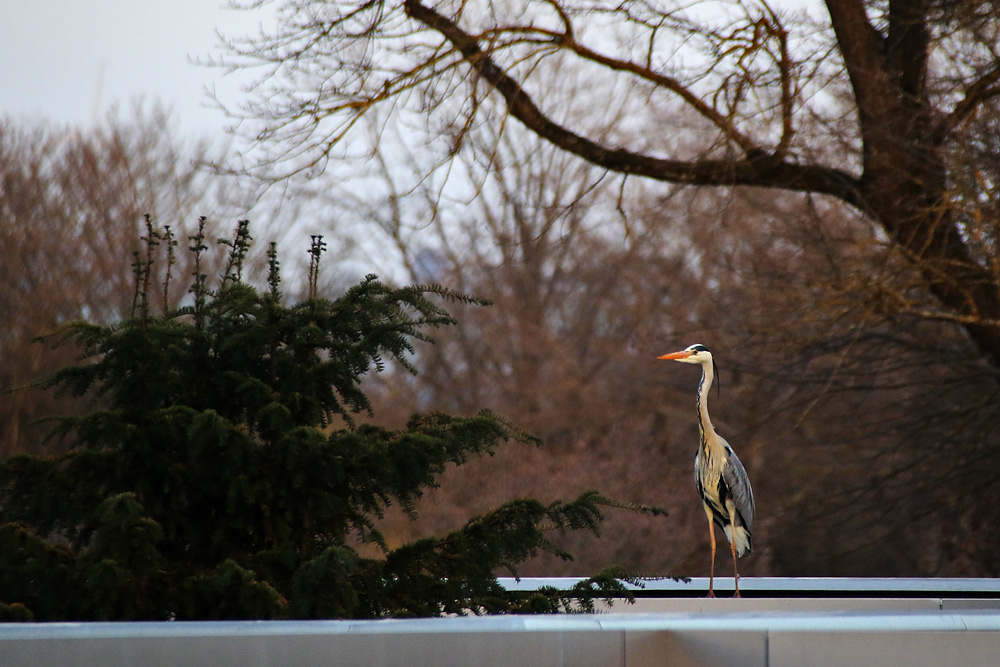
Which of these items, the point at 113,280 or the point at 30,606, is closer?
the point at 30,606

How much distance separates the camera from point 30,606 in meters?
3.38

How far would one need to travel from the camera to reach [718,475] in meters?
4.25

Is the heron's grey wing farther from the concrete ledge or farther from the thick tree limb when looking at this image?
the thick tree limb

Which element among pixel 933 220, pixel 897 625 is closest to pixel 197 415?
pixel 897 625

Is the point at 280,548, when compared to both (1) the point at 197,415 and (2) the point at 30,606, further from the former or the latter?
(2) the point at 30,606

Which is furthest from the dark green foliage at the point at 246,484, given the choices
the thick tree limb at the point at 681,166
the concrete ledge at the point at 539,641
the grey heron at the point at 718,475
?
the thick tree limb at the point at 681,166

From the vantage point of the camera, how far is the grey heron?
13.9 ft

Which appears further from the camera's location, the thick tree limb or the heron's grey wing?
the thick tree limb

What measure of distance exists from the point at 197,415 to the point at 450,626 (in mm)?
1064

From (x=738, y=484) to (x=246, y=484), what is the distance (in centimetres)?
191

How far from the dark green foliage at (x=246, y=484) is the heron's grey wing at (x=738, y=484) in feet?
2.19

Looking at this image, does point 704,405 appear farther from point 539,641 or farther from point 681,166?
point 681,166

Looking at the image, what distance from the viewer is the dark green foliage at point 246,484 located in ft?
10.7

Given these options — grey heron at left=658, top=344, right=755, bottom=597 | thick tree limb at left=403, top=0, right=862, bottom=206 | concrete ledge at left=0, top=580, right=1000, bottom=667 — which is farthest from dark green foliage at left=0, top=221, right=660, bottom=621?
thick tree limb at left=403, top=0, right=862, bottom=206
